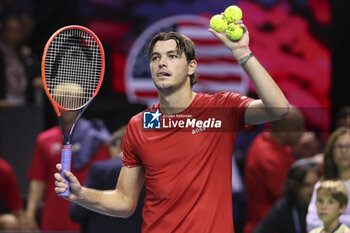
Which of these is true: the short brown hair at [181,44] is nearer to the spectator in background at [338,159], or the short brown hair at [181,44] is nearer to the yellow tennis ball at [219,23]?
the yellow tennis ball at [219,23]

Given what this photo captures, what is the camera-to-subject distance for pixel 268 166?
512cm

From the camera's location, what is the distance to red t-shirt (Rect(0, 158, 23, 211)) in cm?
538

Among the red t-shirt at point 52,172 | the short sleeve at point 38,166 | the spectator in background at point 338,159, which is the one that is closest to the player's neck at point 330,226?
the spectator in background at point 338,159

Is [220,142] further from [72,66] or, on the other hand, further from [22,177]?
[22,177]

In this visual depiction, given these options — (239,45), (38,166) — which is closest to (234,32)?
(239,45)

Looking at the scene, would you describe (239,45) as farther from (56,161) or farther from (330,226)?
(56,161)

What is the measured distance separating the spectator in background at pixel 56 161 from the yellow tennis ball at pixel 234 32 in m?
2.62

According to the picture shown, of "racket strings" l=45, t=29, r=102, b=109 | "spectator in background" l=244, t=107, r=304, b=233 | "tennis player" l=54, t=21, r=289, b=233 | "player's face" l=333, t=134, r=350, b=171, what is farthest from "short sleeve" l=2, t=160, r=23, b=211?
"tennis player" l=54, t=21, r=289, b=233

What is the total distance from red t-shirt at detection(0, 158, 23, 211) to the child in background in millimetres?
2502

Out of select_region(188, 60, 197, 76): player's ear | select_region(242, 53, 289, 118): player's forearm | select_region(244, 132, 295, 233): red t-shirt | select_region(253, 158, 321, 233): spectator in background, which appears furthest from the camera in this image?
select_region(244, 132, 295, 233): red t-shirt

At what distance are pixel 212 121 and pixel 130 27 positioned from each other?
9.60 ft

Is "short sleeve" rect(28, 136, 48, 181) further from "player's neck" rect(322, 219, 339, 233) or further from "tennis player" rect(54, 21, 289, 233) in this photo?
"tennis player" rect(54, 21, 289, 233)

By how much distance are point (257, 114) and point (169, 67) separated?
429 millimetres

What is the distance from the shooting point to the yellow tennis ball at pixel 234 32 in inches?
104
